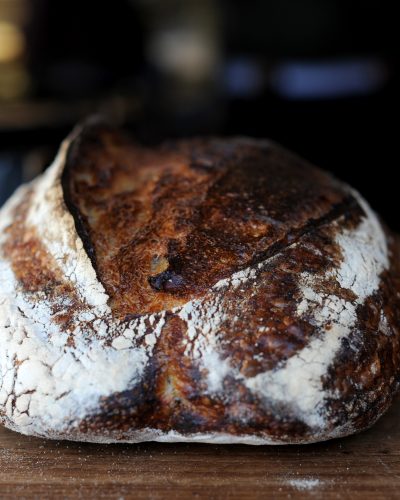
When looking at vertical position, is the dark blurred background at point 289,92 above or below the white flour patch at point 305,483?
below

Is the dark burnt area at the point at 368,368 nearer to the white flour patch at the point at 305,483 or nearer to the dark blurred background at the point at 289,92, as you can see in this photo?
the white flour patch at the point at 305,483

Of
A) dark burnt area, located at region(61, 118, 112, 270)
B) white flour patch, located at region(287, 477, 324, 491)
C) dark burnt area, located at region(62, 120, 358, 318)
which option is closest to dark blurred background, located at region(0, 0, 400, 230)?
dark burnt area, located at region(61, 118, 112, 270)

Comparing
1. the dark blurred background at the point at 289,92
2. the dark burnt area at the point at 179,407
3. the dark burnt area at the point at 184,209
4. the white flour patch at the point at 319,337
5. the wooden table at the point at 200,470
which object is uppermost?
the dark burnt area at the point at 184,209

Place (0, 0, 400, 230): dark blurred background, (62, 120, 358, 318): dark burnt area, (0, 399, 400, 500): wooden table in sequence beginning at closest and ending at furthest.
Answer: (0, 399, 400, 500): wooden table → (62, 120, 358, 318): dark burnt area → (0, 0, 400, 230): dark blurred background

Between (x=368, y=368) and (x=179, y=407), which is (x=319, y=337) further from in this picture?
(x=179, y=407)

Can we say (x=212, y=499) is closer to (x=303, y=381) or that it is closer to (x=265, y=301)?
(x=303, y=381)

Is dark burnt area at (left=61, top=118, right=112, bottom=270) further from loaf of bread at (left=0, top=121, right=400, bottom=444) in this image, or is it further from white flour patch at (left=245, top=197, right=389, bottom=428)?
white flour patch at (left=245, top=197, right=389, bottom=428)

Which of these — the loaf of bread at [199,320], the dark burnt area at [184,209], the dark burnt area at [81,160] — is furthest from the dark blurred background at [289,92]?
the loaf of bread at [199,320]
